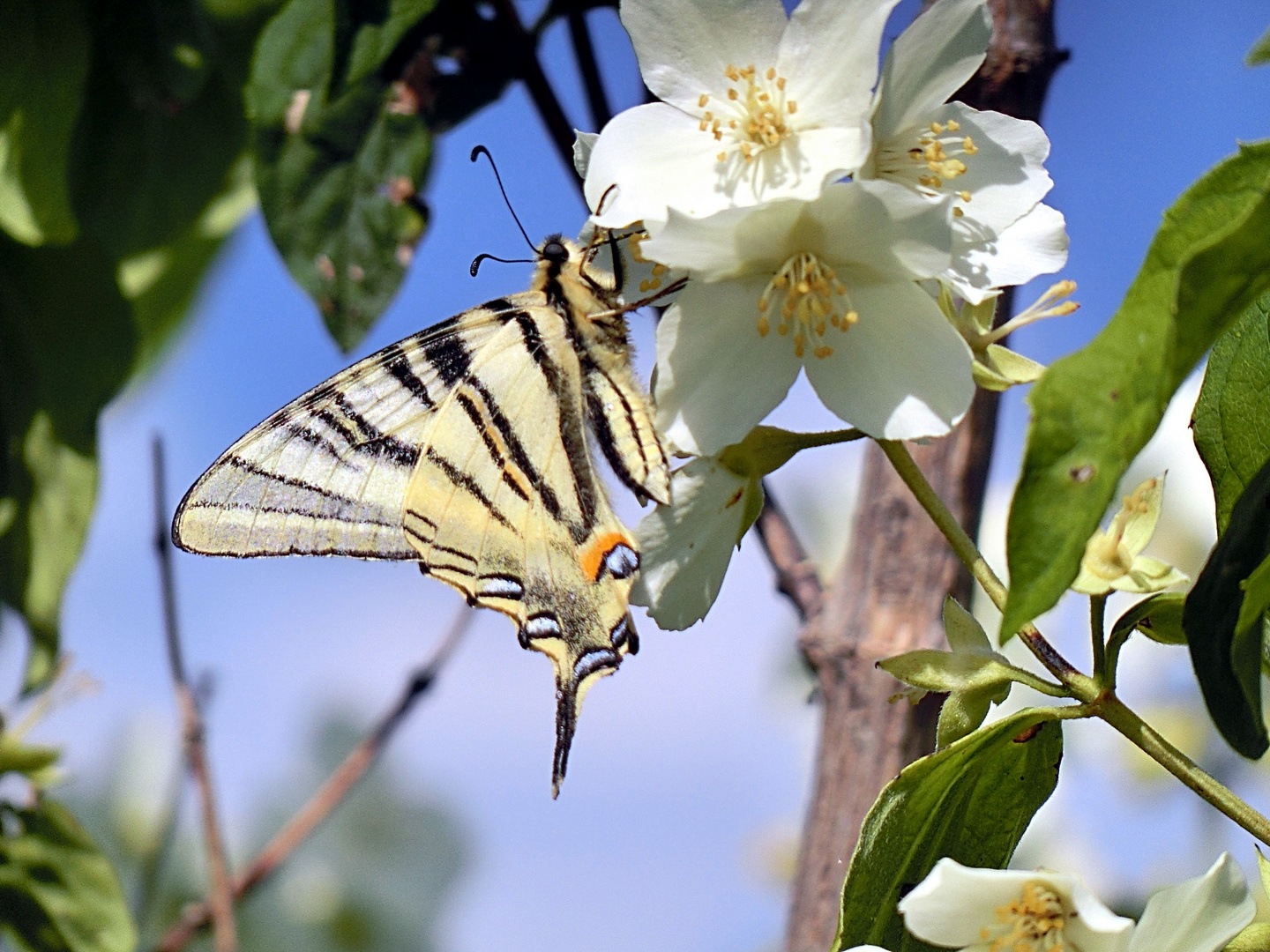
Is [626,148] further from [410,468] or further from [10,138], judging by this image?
[10,138]

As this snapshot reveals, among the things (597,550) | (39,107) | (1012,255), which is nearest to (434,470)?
(597,550)

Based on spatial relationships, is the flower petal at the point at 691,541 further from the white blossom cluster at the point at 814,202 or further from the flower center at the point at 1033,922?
the flower center at the point at 1033,922

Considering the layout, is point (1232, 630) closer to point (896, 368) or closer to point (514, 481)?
point (896, 368)

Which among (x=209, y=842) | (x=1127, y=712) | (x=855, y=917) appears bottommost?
(x=209, y=842)

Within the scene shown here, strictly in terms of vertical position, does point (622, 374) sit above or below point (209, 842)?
above

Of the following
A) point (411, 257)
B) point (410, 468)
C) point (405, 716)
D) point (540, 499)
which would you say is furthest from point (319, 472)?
point (405, 716)

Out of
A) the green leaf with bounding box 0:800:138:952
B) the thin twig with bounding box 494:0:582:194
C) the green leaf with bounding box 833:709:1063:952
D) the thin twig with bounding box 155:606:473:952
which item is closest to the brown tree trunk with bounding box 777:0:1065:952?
the green leaf with bounding box 833:709:1063:952

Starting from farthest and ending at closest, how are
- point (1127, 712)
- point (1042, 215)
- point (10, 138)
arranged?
point (10, 138), point (1042, 215), point (1127, 712)
